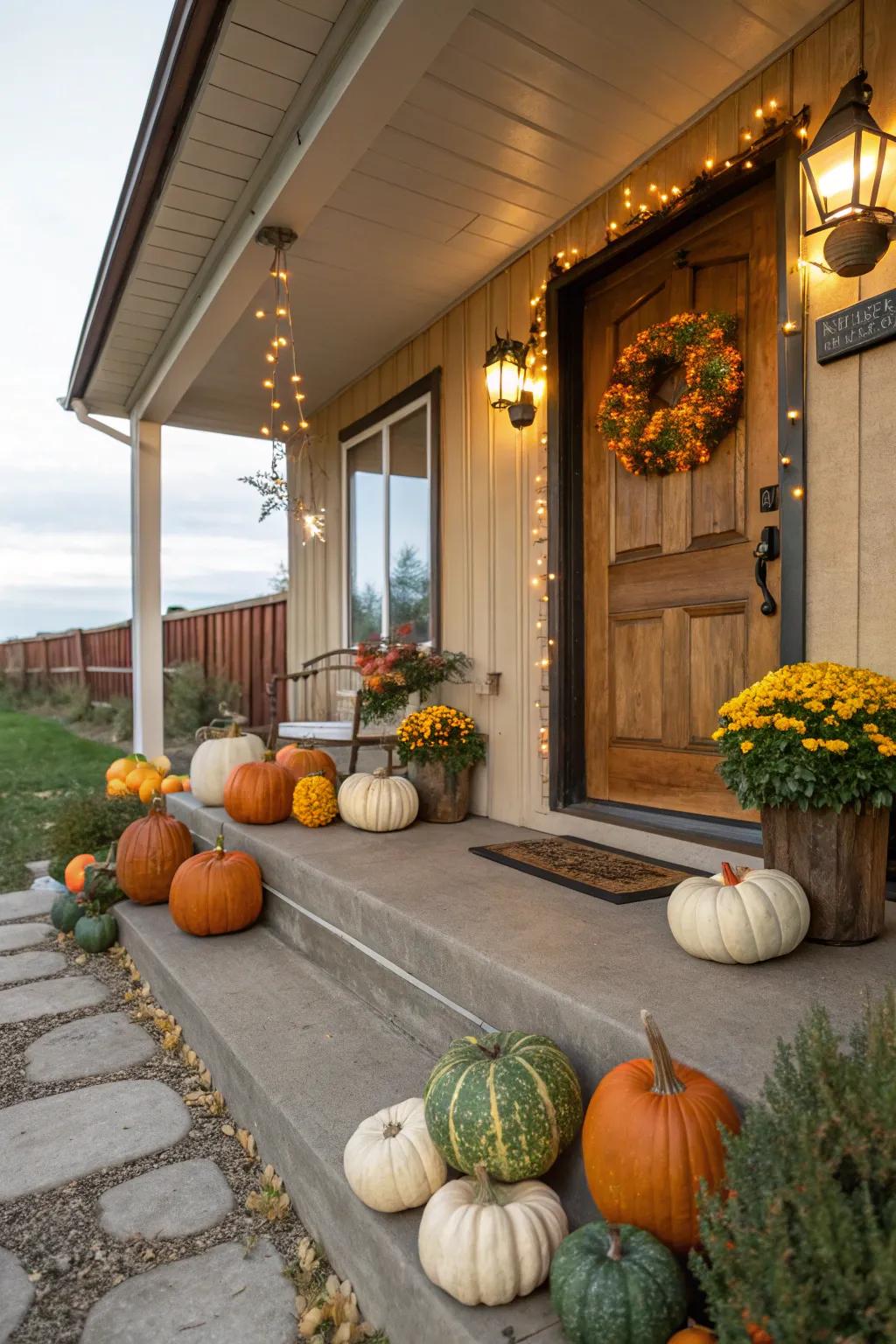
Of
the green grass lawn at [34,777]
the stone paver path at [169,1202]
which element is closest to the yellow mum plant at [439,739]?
the stone paver path at [169,1202]

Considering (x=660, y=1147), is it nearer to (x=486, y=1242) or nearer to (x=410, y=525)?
(x=486, y=1242)

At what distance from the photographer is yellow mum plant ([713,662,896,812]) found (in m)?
1.79

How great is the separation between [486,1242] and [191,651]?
8346 mm

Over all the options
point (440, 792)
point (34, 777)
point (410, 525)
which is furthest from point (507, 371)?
point (34, 777)

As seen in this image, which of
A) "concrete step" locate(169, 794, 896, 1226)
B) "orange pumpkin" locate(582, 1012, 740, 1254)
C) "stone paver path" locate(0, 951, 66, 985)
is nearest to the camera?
"orange pumpkin" locate(582, 1012, 740, 1254)

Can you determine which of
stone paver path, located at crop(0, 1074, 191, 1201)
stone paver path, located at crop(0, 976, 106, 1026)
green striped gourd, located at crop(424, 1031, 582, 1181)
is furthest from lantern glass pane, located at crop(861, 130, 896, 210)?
stone paver path, located at crop(0, 976, 106, 1026)

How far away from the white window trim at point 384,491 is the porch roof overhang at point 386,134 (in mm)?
522

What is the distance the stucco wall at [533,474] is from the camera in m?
2.12

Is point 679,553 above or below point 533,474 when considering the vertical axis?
below

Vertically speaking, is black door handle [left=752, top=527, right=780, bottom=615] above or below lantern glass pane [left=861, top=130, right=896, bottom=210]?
below

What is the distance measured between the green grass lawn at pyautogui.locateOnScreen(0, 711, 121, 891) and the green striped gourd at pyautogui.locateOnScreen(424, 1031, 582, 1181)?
3685 millimetres

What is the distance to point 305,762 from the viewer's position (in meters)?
3.89

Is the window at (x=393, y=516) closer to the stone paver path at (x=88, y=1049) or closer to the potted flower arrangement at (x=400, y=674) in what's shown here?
the potted flower arrangement at (x=400, y=674)

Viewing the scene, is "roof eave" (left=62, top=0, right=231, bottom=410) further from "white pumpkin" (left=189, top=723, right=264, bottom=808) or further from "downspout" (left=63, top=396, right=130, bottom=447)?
"white pumpkin" (left=189, top=723, right=264, bottom=808)
